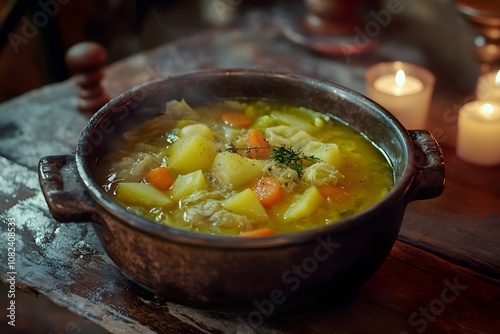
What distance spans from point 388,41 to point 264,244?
10.1 ft

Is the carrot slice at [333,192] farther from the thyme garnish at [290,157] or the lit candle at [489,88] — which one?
the lit candle at [489,88]

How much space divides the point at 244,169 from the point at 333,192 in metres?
0.33

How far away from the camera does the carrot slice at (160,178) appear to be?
6.68ft

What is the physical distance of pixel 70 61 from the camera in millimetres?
3025

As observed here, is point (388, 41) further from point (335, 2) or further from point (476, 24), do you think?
point (476, 24)

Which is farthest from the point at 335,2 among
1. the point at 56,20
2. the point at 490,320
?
the point at 490,320

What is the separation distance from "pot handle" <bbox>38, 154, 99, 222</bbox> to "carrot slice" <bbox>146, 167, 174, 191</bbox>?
33 centimetres

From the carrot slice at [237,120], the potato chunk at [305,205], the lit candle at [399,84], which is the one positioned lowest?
the lit candle at [399,84]
